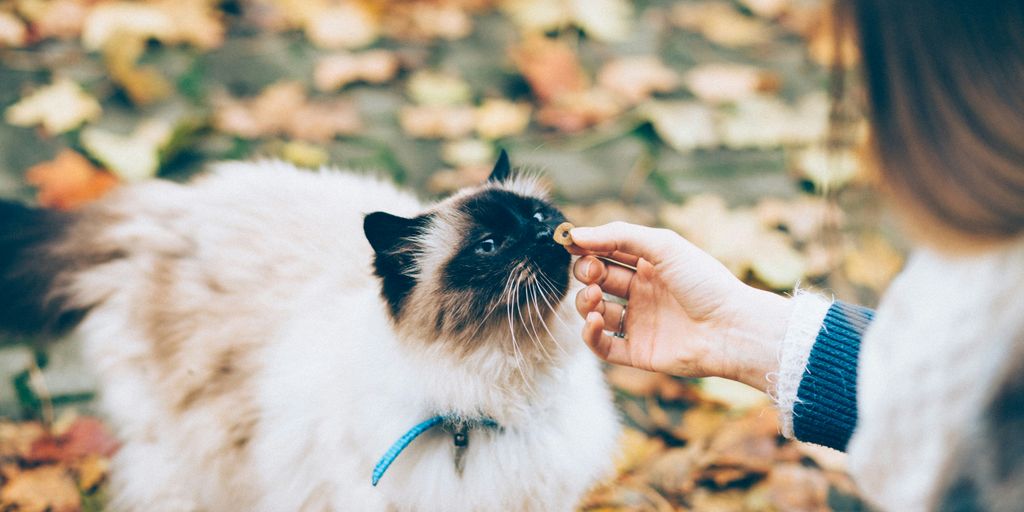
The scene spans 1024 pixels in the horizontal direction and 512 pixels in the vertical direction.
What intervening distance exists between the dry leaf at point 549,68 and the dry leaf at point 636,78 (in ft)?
0.35

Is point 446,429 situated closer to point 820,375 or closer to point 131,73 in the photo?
point 820,375

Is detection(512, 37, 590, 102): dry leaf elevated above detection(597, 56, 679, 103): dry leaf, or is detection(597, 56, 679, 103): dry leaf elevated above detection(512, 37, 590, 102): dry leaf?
detection(597, 56, 679, 103): dry leaf

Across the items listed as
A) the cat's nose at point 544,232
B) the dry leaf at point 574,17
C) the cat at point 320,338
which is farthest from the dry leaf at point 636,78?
the cat's nose at point 544,232

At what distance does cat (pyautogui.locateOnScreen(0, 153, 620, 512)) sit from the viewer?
164 cm

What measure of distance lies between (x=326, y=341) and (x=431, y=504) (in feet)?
1.54

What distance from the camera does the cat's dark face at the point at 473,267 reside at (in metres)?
1.61

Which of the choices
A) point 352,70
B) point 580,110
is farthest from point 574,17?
point 352,70

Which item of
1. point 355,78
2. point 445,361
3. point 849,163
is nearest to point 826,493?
point 849,163

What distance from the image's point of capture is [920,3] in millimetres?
1024

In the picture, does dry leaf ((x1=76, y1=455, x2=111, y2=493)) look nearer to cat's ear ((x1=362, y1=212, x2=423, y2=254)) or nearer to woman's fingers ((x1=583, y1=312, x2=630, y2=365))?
cat's ear ((x1=362, y1=212, x2=423, y2=254))

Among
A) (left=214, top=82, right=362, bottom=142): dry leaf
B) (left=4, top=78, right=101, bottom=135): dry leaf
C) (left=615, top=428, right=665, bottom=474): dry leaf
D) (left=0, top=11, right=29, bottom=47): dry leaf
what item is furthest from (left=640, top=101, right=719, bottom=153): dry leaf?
(left=0, top=11, right=29, bottom=47): dry leaf

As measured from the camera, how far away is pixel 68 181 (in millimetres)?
2719

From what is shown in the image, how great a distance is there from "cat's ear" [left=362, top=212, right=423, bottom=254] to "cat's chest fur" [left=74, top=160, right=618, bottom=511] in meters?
0.14

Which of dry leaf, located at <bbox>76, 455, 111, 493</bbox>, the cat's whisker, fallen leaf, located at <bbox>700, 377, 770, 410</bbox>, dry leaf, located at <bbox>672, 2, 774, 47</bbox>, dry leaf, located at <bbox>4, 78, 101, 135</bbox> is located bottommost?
dry leaf, located at <bbox>76, 455, 111, 493</bbox>
